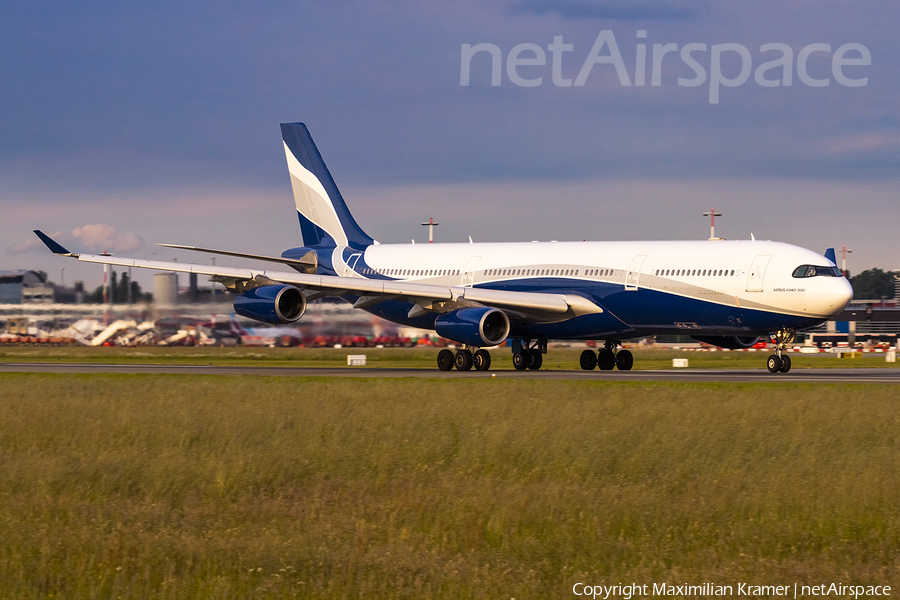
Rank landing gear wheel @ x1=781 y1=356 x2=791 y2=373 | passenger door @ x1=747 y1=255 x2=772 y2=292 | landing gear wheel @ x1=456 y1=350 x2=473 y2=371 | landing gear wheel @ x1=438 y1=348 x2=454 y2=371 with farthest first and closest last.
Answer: landing gear wheel @ x1=438 y1=348 x2=454 y2=371 → landing gear wheel @ x1=456 y1=350 x2=473 y2=371 → landing gear wheel @ x1=781 y1=356 x2=791 y2=373 → passenger door @ x1=747 y1=255 x2=772 y2=292

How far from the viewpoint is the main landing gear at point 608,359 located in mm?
41156

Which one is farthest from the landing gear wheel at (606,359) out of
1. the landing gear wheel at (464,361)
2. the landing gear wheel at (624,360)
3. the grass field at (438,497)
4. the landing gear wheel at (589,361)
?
the grass field at (438,497)

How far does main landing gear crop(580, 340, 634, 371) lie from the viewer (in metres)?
41.2

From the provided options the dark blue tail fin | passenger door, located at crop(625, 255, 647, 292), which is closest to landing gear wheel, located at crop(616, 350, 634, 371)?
passenger door, located at crop(625, 255, 647, 292)

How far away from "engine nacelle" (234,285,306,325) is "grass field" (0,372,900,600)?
14997 mm

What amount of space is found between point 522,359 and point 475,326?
583 cm

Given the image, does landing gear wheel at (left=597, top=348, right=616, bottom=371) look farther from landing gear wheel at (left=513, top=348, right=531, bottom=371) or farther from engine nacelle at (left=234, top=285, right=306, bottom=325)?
engine nacelle at (left=234, top=285, right=306, bottom=325)

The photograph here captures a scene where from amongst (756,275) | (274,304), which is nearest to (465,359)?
(274,304)

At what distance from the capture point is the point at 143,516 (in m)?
11.5

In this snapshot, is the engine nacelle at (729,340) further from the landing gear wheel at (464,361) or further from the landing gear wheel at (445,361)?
the landing gear wheel at (445,361)

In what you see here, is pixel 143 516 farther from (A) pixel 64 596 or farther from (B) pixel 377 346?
(B) pixel 377 346

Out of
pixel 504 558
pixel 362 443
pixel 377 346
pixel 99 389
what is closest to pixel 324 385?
pixel 99 389

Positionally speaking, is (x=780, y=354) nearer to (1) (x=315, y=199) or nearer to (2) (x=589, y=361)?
(2) (x=589, y=361)

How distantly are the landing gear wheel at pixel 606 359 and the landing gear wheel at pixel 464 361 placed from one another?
227 inches
